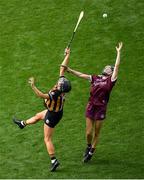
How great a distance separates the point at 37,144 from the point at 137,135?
232 centimetres

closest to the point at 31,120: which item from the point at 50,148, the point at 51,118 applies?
the point at 51,118

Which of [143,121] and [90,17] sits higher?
[90,17]

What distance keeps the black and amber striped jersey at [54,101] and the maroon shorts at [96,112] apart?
0.72m

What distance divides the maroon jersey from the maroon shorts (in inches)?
3.3

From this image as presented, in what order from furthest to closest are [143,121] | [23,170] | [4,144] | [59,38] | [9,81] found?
[59,38] < [9,81] < [143,121] < [4,144] < [23,170]

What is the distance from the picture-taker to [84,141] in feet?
43.9

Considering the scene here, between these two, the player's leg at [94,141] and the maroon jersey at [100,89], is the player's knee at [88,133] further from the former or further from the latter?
the maroon jersey at [100,89]

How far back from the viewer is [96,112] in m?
12.4

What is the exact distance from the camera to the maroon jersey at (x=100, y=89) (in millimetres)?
12258

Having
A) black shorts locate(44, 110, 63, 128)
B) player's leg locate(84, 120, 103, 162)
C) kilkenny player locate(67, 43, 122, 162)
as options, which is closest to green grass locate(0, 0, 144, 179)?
player's leg locate(84, 120, 103, 162)

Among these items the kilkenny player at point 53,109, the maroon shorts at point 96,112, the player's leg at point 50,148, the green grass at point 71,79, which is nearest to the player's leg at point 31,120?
the kilkenny player at point 53,109

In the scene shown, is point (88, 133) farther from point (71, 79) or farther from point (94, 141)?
point (71, 79)

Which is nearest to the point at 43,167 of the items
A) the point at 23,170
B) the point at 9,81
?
the point at 23,170

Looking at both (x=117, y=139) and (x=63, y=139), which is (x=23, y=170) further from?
(x=117, y=139)
